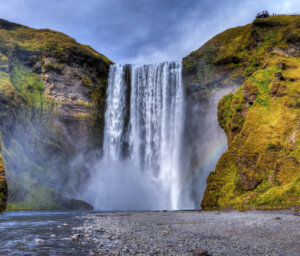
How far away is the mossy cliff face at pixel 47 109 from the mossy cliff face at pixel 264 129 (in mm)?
21536

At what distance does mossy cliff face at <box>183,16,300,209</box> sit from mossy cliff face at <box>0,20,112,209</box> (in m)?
21.5

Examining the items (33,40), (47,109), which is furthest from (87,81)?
(33,40)

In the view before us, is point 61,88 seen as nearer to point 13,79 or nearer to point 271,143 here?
point 13,79

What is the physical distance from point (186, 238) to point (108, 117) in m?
36.0

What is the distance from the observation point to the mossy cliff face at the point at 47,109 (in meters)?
32.5

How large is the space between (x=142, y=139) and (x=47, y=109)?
46.5 feet

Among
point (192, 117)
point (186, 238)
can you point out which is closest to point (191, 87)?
point (192, 117)

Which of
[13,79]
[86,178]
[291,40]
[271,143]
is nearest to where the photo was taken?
[271,143]

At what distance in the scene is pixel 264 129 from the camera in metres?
21.0

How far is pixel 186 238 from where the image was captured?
8469 millimetres

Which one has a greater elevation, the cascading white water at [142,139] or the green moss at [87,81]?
the green moss at [87,81]

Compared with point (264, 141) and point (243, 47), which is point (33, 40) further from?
point (264, 141)

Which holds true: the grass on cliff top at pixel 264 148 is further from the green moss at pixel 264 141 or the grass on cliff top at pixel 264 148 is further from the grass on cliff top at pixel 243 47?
the grass on cliff top at pixel 243 47

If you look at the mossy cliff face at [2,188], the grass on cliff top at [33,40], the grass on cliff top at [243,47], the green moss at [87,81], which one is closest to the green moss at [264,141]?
the grass on cliff top at [243,47]
